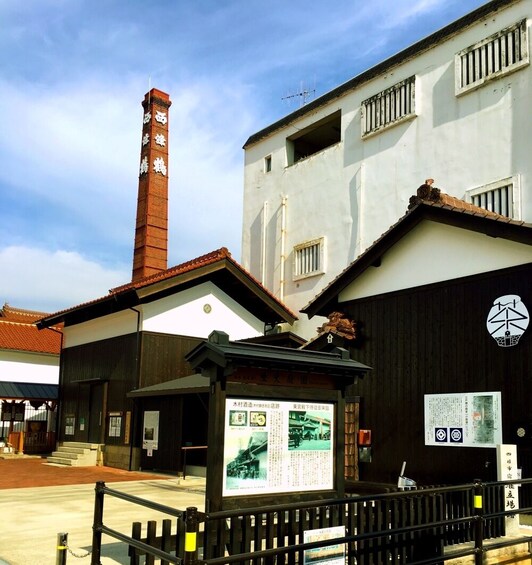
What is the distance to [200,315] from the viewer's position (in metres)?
23.5

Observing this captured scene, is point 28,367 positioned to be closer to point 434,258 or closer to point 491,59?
point 434,258

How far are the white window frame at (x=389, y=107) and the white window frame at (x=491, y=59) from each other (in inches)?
79.5

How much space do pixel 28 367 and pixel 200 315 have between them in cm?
1377

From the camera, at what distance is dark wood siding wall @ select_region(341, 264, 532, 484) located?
11.7 m

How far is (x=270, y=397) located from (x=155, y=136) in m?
28.3

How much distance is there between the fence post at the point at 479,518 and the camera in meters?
7.35

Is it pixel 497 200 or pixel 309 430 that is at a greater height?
pixel 497 200

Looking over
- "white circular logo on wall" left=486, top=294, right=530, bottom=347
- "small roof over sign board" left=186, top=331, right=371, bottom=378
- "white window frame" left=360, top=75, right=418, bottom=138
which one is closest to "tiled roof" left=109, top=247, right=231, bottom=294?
"white window frame" left=360, top=75, right=418, bottom=138

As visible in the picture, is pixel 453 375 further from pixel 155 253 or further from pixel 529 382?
pixel 155 253

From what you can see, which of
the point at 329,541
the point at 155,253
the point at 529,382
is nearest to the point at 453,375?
the point at 529,382

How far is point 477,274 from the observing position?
12.6 metres

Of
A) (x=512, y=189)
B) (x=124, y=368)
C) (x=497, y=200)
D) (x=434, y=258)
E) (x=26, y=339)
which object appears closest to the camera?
(x=434, y=258)

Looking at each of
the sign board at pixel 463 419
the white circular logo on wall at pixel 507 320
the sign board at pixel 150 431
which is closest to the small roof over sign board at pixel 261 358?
the white circular logo on wall at pixel 507 320

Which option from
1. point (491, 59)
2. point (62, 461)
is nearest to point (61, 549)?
point (62, 461)
